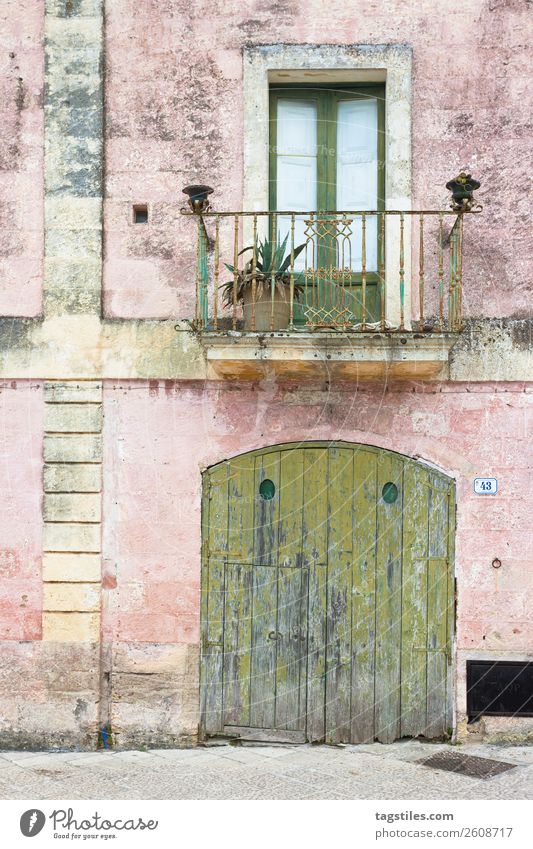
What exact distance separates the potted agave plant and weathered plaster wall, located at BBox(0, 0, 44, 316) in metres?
1.65

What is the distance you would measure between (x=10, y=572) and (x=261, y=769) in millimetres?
2461

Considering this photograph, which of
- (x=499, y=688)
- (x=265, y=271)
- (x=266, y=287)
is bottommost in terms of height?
(x=499, y=688)

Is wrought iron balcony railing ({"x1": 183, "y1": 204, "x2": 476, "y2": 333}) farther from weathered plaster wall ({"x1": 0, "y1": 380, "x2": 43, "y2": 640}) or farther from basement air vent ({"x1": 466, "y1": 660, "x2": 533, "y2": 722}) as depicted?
basement air vent ({"x1": 466, "y1": 660, "x2": 533, "y2": 722})

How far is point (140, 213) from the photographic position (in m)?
7.23

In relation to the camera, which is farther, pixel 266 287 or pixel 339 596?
pixel 339 596

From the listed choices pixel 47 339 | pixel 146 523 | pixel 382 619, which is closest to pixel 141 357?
pixel 47 339

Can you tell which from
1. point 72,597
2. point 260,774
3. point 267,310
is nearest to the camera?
point 260,774

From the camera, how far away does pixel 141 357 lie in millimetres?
7059

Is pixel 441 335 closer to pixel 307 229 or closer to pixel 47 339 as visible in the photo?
pixel 307 229

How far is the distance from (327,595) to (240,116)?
12.5 feet

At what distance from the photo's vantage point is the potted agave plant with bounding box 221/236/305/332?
6.61m

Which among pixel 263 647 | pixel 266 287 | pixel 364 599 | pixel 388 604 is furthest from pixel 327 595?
pixel 266 287

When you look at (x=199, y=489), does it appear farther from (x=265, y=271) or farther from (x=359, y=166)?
(x=359, y=166)

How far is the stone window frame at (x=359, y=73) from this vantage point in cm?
700
